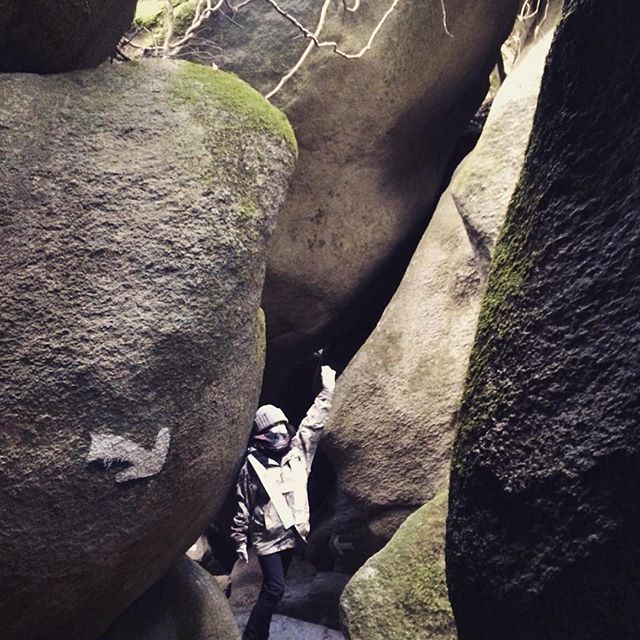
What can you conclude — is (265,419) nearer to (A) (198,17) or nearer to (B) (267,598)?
(B) (267,598)

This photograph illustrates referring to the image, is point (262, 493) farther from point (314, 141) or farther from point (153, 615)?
point (314, 141)

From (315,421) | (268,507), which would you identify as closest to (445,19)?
(315,421)

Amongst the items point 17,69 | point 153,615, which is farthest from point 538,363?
point 153,615

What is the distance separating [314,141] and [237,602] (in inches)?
123

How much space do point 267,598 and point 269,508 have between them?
46cm

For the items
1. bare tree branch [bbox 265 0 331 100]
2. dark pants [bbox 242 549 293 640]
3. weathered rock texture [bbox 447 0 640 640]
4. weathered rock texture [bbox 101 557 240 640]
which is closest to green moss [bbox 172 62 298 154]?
bare tree branch [bbox 265 0 331 100]

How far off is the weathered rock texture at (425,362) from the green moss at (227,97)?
5.64 ft

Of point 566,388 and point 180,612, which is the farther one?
point 180,612

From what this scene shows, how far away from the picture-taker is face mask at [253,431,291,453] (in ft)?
15.1

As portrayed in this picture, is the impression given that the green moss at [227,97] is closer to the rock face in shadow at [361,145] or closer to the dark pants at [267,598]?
the rock face in shadow at [361,145]

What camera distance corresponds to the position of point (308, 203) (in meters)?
5.53

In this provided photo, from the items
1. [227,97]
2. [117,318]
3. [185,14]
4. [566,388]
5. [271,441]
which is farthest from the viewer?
[185,14]

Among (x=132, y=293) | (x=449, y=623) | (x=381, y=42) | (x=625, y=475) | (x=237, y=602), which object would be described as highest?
(x=625, y=475)

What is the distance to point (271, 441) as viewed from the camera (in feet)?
15.1
